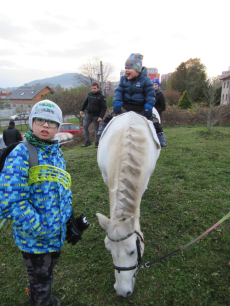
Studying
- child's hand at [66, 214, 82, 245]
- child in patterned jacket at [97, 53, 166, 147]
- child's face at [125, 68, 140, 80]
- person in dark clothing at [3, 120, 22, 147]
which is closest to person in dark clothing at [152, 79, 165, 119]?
child in patterned jacket at [97, 53, 166, 147]

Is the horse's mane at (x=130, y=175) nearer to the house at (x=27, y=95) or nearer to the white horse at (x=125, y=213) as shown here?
the white horse at (x=125, y=213)

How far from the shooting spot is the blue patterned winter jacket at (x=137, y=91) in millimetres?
3514

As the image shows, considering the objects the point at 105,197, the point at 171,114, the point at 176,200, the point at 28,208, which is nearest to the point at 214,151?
the point at 176,200

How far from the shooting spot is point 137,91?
363 centimetres

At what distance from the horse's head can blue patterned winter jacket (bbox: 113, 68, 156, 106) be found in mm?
2488

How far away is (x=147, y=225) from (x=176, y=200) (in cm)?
106

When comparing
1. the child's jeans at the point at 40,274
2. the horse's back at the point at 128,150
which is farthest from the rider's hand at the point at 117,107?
the child's jeans at the point at 40,274

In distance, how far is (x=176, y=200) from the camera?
3867 mm

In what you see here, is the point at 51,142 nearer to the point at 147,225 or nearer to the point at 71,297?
the point at 71,297

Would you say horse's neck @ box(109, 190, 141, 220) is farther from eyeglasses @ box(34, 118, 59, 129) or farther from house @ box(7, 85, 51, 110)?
house @ box(7, 85, 51, 110)

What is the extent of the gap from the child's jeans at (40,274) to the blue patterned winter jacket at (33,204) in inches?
4.2

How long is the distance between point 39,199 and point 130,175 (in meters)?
0.88

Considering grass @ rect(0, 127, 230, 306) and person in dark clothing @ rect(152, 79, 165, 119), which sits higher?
person in dark clothing @ rect(152, 79, 165, 119)

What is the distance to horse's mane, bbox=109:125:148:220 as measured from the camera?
1.74 metres
